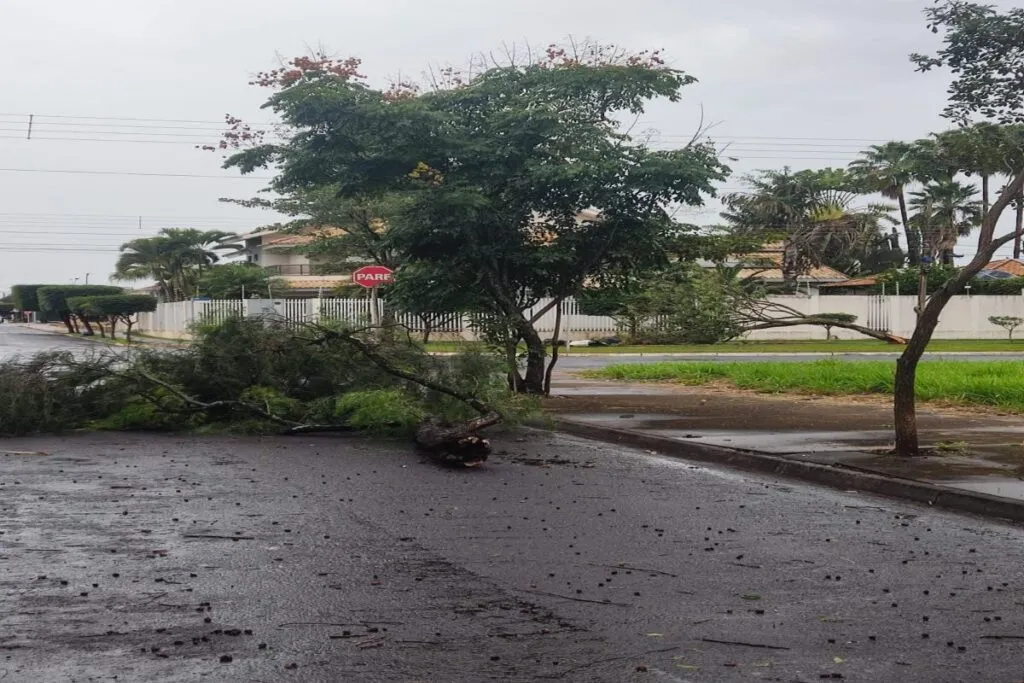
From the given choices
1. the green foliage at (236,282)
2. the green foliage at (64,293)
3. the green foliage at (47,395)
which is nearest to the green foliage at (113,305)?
the green foliage at (236,282)

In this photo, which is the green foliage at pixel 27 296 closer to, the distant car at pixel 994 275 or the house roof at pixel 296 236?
the house roof at pixel 296 236

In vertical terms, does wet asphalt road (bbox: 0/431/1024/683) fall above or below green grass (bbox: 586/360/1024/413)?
below

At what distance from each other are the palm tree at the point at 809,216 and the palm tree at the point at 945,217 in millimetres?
3491

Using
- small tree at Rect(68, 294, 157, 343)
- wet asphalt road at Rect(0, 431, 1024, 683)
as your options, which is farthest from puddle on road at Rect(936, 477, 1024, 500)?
small tree at Rect(68, 294, 157, 343)

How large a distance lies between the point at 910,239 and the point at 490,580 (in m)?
58.2

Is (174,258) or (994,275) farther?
(174,258)

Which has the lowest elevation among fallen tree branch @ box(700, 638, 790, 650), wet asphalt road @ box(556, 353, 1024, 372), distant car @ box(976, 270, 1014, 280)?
fallen tree branch @ box(700, 638, 790, 650)

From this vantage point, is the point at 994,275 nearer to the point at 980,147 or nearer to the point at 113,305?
the point at 113,305

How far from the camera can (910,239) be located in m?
60.9

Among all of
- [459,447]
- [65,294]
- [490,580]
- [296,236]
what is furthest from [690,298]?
[65,294]

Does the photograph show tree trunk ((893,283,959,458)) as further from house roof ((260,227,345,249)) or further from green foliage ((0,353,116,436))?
house roof ((260,227,345,249))

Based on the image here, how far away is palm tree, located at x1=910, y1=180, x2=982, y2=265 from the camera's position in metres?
57.0

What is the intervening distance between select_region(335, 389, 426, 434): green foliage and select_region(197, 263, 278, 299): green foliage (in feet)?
→ 137

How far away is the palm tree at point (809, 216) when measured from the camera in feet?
206
